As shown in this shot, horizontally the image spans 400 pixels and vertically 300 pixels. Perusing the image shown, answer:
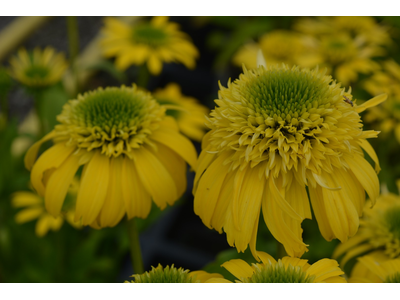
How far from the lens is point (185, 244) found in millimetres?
1531

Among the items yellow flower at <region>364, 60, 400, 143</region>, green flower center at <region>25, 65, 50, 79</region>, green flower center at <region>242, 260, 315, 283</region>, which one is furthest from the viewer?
green flower center at <region>25, 65, 50, 79</region>

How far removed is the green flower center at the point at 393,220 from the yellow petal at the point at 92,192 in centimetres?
48

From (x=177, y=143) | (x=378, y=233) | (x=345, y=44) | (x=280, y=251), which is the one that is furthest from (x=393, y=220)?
(x=345, y=44)

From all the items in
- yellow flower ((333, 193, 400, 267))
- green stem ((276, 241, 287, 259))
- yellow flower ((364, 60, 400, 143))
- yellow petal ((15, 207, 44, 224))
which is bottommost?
green stem ((276, 241, 287, 259))

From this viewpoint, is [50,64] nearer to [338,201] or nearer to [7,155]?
[7,155]

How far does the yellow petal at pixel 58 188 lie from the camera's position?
0.58 m

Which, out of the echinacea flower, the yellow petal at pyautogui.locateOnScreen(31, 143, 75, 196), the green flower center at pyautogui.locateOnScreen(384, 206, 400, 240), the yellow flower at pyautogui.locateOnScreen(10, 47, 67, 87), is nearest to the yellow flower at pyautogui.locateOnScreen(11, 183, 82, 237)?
the yellow flower at pyautogui.locateOnScreen(10, 47, 67, 87)

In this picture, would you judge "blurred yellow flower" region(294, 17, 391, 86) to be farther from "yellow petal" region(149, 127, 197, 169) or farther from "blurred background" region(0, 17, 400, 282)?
"yellow petal" region(149, 127, 197, 169)

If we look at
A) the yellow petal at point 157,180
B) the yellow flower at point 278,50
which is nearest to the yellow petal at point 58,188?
the yellow petal at point 157,180

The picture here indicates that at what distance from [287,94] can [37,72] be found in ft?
3.23

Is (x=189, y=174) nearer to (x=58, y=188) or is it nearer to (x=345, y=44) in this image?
(x=345, y=44)

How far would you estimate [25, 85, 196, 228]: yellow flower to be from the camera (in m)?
0.58

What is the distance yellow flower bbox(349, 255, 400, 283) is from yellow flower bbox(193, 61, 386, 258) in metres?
0.11
